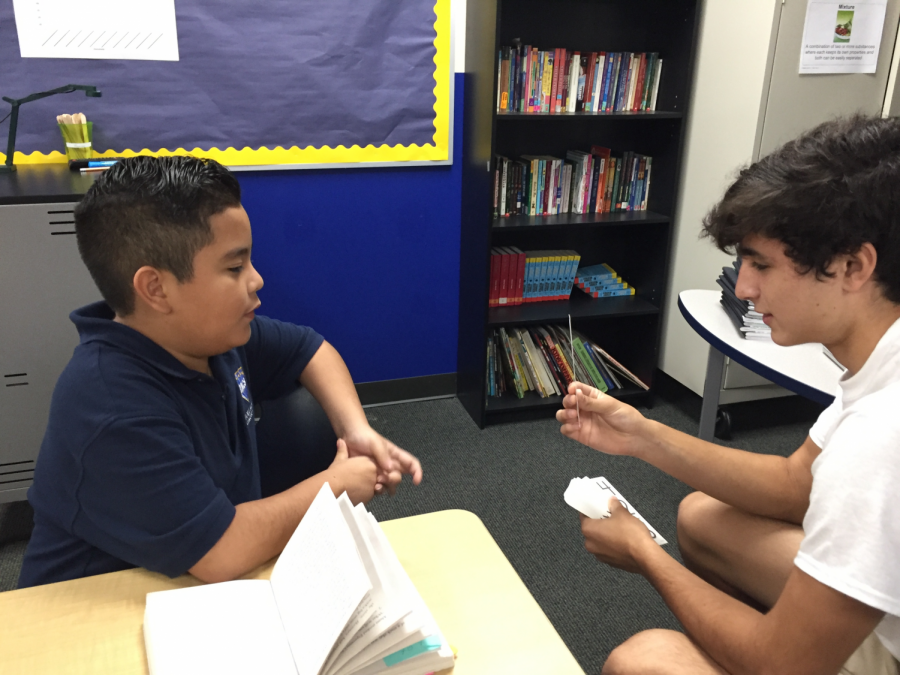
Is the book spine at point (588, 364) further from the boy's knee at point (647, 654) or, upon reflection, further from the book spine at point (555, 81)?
the boy's knee at point (647, 654)

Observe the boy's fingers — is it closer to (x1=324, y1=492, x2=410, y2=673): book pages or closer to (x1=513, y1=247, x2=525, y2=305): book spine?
(x1=324, y1=492, x2=410, y2=673): book pages

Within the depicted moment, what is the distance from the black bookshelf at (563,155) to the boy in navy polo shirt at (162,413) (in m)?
1.58

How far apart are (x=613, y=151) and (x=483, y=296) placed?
92 centimetres

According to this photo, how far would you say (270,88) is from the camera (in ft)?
8.05

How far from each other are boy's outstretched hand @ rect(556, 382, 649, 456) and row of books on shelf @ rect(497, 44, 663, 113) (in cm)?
148

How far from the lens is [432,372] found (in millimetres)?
3100

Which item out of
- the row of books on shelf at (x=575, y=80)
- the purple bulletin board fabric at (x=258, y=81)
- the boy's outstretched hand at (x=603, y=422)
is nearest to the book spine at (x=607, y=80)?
the row of books on shelf at (x=575, y=80)

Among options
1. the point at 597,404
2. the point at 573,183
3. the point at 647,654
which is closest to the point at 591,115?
the point at 573,183

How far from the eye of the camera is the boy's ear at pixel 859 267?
3.08 ft

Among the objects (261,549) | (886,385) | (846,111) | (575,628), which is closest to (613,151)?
(846,111)

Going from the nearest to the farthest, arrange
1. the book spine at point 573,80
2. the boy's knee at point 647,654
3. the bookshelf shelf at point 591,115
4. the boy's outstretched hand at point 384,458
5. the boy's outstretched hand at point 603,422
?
the boy's knee at point 647,654, the boy's outstretched hand at point 384,458, the boy's outstretched hand at point 603,422, the bookshelf shelf at point 591,115, the book spine at point 573,80

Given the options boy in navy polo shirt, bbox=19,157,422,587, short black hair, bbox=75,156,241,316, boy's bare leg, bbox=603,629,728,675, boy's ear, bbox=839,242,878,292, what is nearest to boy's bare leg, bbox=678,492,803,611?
boy's bare leg, bbox=603,629,728,675

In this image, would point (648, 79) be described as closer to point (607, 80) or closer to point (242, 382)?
point (607, 80)

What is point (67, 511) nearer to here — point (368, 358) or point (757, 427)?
point (368, 358)
